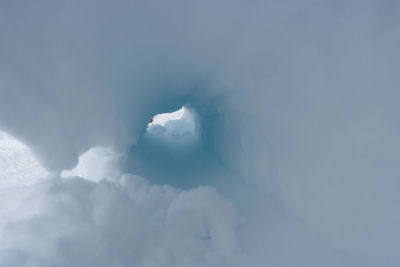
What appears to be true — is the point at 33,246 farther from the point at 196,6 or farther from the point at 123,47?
the point at 196,6

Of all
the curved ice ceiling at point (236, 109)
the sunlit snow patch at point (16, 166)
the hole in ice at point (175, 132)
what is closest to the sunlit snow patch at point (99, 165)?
the curved ice ceiling at point (236, 109)

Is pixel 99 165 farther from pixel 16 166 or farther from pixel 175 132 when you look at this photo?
pixel 175 132

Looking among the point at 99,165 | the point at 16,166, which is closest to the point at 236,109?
the point at 99,165

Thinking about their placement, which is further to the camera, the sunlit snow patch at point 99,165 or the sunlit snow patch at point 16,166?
the sunlit snow patch at point 16,166

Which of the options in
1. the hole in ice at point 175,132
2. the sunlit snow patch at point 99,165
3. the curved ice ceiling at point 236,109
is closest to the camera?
the curved ice ceiling at point 236,109

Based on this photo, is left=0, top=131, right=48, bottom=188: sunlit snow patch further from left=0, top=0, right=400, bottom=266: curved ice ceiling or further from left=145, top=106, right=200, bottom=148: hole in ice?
left=145, top=106, right=200, bottom=148: hole in ice

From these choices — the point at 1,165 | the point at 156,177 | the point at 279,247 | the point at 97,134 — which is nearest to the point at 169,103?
the point at 156,177

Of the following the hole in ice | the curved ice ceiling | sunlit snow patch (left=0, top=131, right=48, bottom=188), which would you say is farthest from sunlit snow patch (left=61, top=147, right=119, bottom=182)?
the hole in ice

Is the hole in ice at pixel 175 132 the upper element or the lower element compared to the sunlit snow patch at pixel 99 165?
upper

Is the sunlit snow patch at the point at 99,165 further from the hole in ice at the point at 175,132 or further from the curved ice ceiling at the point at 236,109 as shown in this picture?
the hole in ice at the point at 175,132
